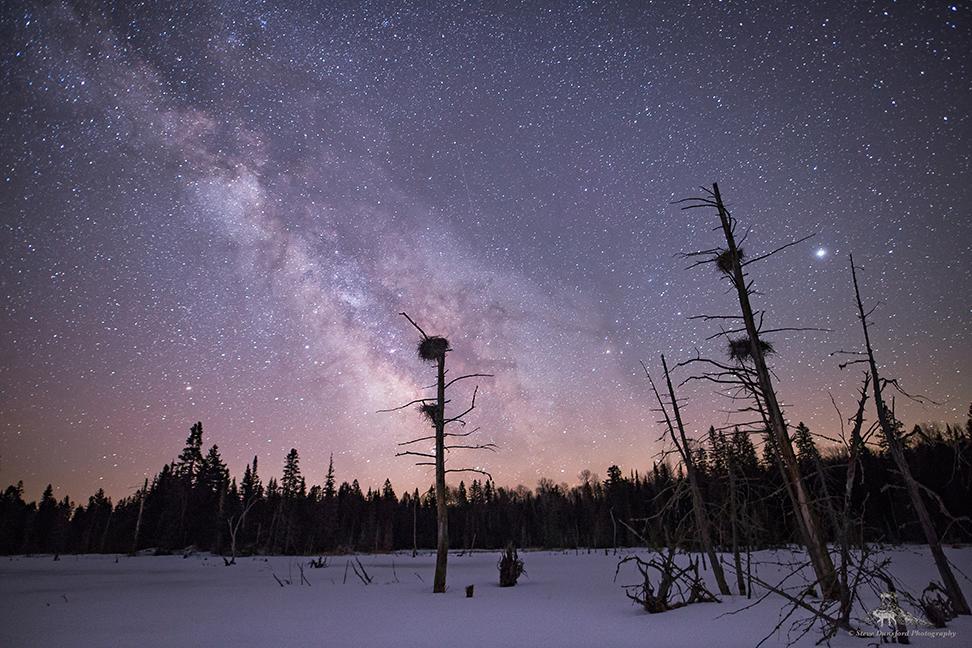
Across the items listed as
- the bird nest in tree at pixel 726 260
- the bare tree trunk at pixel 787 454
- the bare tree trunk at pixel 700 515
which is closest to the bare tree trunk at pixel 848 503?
the bare tree trunk at pixel 787 454

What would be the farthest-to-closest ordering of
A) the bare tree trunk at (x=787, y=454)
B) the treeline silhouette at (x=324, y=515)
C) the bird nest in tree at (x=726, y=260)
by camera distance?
the treeline silhouette at (x=324, y=515) < the bird nest in tree at (x=726, y=260) < the bare tree trunk at (x=787, y=454)

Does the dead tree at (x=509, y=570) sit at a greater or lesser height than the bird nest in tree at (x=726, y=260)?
lesser

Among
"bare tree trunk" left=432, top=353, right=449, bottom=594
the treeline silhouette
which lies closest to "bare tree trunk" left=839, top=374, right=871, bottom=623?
"bare tree trunk" left=432, top=353, right=449, bottom=594

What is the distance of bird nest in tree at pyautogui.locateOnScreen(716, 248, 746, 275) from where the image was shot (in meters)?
7.47

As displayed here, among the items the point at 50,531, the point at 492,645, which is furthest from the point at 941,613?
the point at 50,531

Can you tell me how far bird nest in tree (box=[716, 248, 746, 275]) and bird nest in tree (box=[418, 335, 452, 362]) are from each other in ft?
32.4

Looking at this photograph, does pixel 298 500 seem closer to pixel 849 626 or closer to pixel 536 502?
pixel 536 502

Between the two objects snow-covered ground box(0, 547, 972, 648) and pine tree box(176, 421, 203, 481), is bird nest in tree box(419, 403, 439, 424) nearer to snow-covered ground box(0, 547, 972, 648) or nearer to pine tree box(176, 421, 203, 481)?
snow-covered ground box(0, 547, 972, 648)

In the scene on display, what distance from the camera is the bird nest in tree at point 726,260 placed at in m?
7.47

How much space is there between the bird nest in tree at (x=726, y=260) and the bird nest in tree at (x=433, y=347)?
9890mm

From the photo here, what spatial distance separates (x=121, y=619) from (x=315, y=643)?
Result: 248 inches

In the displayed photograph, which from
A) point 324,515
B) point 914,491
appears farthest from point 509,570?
point 324,515

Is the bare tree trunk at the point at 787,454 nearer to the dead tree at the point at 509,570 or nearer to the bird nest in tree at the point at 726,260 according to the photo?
the bird nest in tree at the point at 726,260

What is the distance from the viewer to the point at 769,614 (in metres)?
8.63
